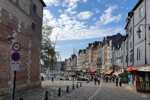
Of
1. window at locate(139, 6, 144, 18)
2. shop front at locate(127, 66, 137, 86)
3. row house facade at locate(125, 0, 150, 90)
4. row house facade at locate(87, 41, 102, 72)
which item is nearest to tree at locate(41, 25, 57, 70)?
shop front at locate(127, 66, 137, 86)

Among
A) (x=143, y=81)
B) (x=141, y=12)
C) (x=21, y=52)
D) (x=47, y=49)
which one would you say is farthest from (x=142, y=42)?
(x=47, y=49)

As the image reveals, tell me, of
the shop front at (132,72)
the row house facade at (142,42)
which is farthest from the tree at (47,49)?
the row house facade at (142,42)

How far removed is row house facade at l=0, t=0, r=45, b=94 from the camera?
33.8m

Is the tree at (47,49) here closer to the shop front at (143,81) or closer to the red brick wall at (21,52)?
the red brick wall at (21,52)

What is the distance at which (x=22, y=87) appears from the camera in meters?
41.5

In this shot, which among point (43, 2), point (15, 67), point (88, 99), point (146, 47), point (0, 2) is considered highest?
point (43, 2)

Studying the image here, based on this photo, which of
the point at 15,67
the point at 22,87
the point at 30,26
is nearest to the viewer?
the point at 15,67

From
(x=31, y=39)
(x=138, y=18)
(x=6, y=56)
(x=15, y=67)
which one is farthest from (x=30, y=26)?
(x=15, y=67)

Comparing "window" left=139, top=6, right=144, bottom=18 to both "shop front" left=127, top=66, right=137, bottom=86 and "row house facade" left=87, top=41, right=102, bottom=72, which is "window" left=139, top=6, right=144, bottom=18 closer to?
"shop front" left=127, top=66, right=137, bottom=86

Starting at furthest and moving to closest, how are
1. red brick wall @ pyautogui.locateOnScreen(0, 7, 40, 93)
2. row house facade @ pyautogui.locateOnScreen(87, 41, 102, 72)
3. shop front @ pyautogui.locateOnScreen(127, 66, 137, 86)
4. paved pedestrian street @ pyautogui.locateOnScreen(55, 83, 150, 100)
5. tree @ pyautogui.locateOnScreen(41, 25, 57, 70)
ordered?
1. row house facade @ pyautogui.locateOnScreen(87, 41, 102, 72)
2. tree @ pyautogui.locateOnScreen(41, 25, 57, 70)
3. shop front @ pyautogui.locateOnScreen(127, 66, 137, 86)
4. paved pedestrian street @ pyautogui.locateOnScreen(55, 83, 150, 100)
5. red brick wall @ pyautogui.locateOnScreen(0, 7, 40, 93)

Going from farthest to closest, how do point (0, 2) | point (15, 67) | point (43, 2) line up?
point (43, 2), point (0, 2), point (15, 67)

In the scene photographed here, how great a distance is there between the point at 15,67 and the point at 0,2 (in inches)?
693

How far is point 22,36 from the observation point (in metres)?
41.1

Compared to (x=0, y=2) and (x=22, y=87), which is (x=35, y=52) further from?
(x=0, y=2)
